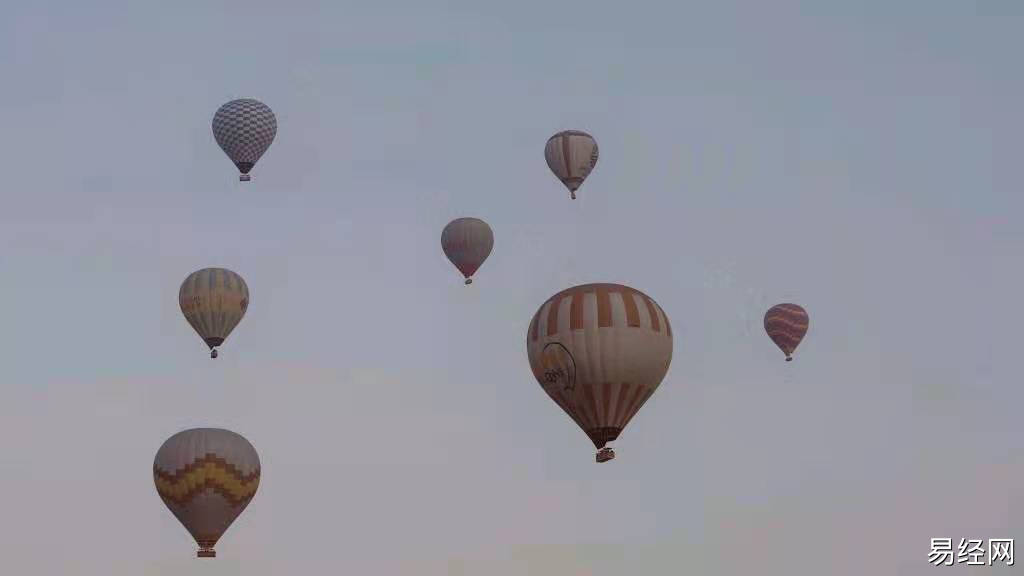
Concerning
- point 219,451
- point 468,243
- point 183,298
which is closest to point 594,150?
point 468,243

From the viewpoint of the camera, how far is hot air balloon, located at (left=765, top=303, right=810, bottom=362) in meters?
79.4

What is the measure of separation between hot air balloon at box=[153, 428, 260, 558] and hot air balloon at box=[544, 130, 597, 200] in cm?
2242

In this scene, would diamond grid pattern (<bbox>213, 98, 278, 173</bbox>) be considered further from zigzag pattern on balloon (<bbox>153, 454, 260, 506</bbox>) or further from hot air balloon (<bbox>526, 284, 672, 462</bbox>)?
hot air balloon (<bbox>526, 284, 672, 462</bbox>)

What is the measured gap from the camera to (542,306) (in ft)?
179

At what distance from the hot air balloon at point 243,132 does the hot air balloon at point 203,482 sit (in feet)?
50.6

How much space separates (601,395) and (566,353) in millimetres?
1644

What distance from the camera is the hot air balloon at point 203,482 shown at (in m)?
62.9

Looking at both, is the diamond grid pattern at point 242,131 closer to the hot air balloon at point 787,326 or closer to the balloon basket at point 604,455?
the hot air balloon at point 787,326

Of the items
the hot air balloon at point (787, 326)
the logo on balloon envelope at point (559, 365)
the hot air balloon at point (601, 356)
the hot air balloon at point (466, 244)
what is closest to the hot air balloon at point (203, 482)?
the hot air balloon at point (601, 356)

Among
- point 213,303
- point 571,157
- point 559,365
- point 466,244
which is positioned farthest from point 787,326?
point 559,365

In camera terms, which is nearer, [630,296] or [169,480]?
[630,296]

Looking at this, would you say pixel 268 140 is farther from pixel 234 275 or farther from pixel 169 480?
pixel 169 480

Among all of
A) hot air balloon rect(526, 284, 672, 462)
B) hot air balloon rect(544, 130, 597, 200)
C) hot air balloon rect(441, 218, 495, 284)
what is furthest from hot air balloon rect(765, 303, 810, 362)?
hot air balloon rect(526, 284, 672, 462)

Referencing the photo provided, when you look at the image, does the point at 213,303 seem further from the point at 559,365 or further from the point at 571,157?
the point at 559,365
